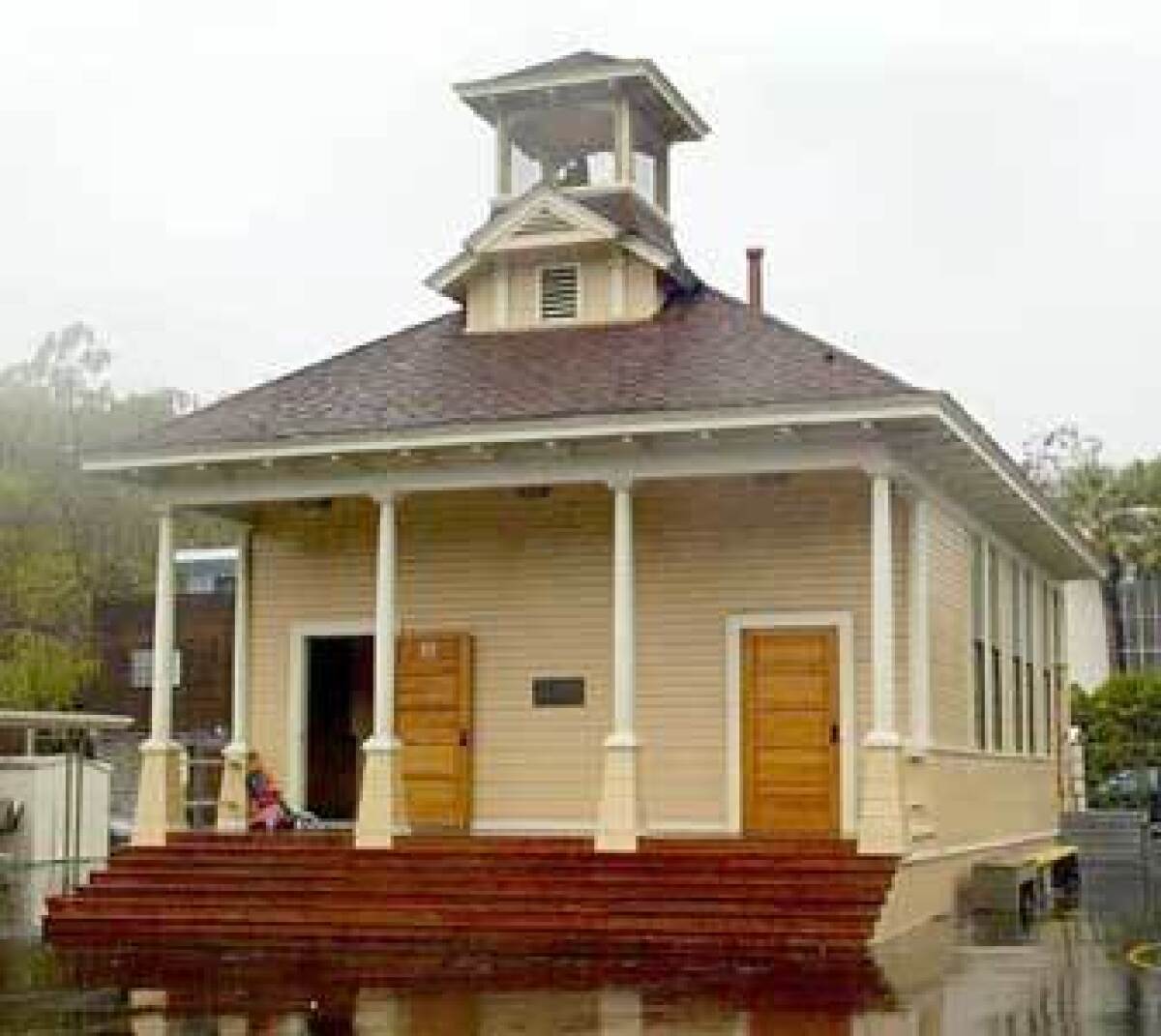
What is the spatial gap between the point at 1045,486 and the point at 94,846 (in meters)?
33.9

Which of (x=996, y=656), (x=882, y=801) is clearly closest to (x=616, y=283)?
(x=996, y=656)

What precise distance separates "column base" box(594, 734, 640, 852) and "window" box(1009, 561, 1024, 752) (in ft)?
27.2

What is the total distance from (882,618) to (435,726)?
552cm

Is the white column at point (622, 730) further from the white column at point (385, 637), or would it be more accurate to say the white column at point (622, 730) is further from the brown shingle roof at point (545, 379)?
the white column at point (385, 637)

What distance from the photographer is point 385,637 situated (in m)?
18.1

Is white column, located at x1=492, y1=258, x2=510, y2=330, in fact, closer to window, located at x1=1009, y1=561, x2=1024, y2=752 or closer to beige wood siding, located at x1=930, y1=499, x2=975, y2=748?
beige wood siding, located at x1=930, y1=499, x2=975, y2=748

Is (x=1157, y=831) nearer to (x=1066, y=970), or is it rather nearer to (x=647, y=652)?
(x=647, y=652)

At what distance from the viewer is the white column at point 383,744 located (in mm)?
17484

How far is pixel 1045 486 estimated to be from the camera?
188 ft

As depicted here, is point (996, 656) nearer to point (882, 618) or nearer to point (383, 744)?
point (882, 618)

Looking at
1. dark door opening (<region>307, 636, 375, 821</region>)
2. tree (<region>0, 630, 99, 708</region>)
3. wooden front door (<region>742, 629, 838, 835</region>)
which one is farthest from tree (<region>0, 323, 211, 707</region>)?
wooden front door (<region>742, 629, 838, 835</region>)

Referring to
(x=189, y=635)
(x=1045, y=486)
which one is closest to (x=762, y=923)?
(x=189, y=635)

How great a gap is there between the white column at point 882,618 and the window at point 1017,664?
726cm

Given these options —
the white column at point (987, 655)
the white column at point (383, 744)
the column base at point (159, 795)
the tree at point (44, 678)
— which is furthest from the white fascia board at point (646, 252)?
the tree at point (44, 678)
